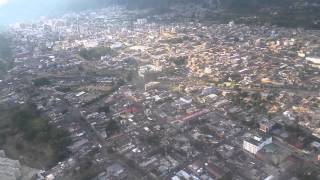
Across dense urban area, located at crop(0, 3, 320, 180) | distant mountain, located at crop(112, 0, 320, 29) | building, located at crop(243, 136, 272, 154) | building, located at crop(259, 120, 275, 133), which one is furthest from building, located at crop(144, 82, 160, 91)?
distant mountain, located at crop(112, 0, 320, 29)

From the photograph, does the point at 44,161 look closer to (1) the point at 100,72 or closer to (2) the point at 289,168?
(2) the point at 289,168

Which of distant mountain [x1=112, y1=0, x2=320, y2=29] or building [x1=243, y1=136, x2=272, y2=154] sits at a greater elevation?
distant mountain [x1=112, y1=0, x2=320, y2=29]

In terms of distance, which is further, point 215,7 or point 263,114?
point 215,7

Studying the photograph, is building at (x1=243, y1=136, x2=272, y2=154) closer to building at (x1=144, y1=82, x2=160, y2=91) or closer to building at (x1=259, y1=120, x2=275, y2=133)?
building at (x1=259, y1=120, x2=275, y2=133)

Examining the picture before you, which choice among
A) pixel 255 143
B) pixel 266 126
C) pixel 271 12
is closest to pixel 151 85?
pixel 266 126

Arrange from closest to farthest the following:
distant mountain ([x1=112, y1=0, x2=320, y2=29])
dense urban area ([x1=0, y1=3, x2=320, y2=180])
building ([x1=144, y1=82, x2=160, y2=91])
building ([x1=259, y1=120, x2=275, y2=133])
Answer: dense urban area ([x1=0, y1=3, x2=320, y2=180])
building ([x1=259, y1=120, x2=275, y2=133])
building ([x1=144, y1=82, x2=160, y2=91])
distant mountain ([x1=112, y1=0, x2=320, y2=29])

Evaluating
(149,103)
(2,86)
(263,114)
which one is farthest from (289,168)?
(2,86)

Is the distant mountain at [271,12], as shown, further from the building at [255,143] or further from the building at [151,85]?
the building at [255,143]
